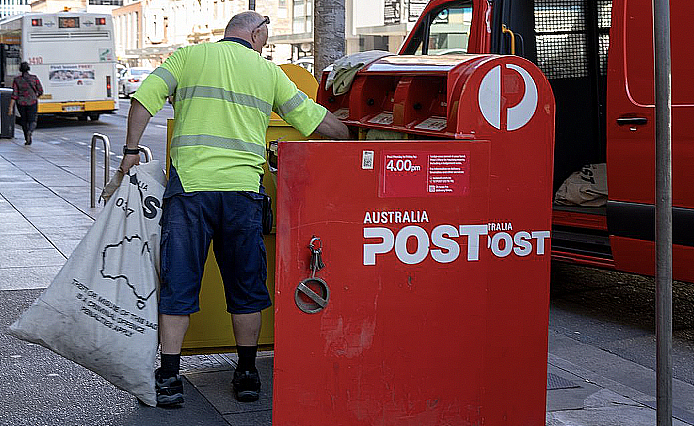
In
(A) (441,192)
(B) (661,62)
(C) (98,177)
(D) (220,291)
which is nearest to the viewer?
(B) (661,62)

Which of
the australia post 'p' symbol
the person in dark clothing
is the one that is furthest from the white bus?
the australia post 'p' symbol

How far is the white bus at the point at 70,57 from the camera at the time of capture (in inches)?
1058

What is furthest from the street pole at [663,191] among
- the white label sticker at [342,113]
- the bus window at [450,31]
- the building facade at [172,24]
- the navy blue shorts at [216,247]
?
the building facade at [172,24]

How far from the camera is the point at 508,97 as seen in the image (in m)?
4.15

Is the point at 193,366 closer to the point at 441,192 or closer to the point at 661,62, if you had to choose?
the point at 441,192

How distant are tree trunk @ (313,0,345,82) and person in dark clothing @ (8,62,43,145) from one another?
13.7m

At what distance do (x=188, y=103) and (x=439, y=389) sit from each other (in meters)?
1.69

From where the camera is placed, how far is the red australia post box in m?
3.86

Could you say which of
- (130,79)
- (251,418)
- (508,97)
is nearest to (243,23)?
(508,97)

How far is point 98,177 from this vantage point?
1453cm

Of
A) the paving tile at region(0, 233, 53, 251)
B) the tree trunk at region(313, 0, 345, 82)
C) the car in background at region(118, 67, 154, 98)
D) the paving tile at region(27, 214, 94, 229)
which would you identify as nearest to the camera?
the paving tile at region(0, 233, 53, 251)

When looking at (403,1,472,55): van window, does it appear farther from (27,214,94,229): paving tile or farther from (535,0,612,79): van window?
(27,214,94,229): paving tile

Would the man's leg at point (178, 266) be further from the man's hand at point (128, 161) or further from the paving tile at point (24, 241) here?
the paving tile at point (24, 241)

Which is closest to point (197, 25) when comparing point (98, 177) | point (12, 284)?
point (98, 177)
